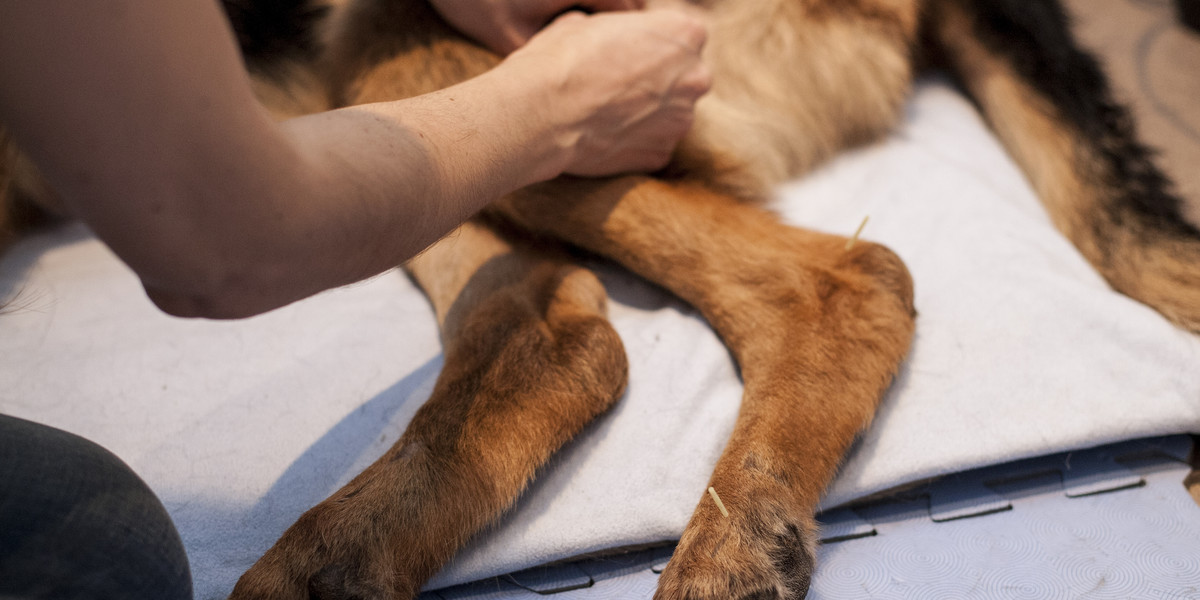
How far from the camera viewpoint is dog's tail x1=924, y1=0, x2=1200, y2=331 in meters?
1.14

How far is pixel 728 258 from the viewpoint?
3.57 feet

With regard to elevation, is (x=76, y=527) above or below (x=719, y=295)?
above

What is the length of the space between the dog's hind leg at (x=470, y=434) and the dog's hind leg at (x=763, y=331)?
121 mm

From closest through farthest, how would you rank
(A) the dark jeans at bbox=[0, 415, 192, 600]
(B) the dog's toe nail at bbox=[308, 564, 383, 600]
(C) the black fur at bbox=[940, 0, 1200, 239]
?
A: (A) the dark jeans at bbox=[0, 415, 192, 600] < (B) the dog's toe nail at bbox=[308, 564, 383, 600] < (C) the black fur at bbox=[940, 0, 1200, 239]

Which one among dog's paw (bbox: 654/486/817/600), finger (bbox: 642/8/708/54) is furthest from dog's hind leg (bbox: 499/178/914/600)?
finger (bbox: 642/8/708/54)

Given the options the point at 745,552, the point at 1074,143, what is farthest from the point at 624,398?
the point at 1074,143

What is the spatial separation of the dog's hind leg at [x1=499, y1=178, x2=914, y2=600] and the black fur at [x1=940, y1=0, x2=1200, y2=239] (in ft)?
1.64

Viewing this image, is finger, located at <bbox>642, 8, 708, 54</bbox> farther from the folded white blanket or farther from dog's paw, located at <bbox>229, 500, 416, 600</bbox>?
dog's paw, located at <bbox>229, 500, 416, 600</bbox>

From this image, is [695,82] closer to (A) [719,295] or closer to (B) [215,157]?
(A) [719,295]

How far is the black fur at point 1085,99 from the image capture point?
120cm

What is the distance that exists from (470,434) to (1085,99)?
1.29 m

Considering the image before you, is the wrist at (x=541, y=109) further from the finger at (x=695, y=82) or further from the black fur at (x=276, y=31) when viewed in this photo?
the black fur at (x=276, y=31)

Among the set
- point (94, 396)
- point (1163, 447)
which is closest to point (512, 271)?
point (94, 396)

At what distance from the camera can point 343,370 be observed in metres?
1.13
